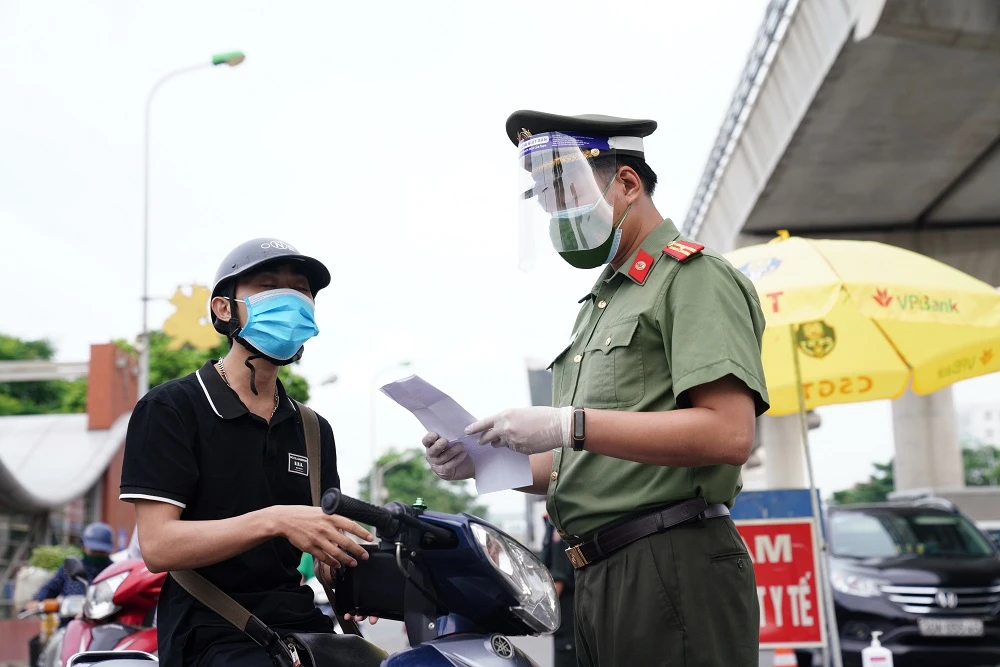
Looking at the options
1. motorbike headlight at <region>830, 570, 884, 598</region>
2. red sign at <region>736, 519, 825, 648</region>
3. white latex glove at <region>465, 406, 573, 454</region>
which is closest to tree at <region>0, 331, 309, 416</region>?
motorbike headlight at <region>830, 570, 884, 598</region>

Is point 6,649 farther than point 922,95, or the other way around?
point 6,649

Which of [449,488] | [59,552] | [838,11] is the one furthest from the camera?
[449,488]

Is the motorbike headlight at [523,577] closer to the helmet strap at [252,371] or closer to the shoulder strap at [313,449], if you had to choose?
the shoulder strap at [313,449]

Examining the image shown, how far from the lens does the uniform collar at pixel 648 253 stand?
293 cm

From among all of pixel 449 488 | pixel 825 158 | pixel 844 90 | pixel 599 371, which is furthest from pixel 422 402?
pixel 449 488

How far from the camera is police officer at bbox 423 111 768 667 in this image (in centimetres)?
255

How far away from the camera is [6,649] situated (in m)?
20.3

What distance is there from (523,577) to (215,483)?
0.94 meters

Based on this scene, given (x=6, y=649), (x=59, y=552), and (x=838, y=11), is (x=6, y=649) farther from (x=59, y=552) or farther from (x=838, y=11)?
(x=838, y=11)

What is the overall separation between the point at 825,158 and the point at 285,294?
1619 centimetres

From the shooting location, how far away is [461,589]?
261 cm

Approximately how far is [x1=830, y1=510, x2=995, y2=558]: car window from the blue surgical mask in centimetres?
805

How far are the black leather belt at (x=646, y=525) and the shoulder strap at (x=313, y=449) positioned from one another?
88 cm

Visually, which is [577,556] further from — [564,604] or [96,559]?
[96,559]
